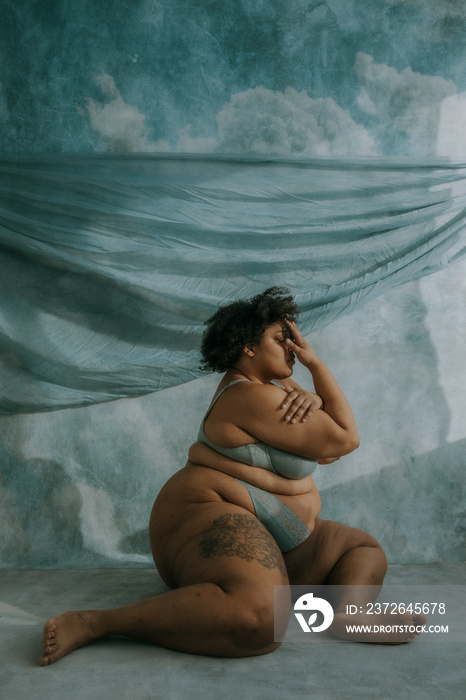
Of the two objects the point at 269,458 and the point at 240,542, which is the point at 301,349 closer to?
the point at 269,458

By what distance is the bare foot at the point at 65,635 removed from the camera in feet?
5.78

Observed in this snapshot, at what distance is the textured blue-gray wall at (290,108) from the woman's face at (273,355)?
0.95 m

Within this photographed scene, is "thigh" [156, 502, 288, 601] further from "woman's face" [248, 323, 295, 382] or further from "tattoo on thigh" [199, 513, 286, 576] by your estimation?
"woman's face" [248, 323, 295, 382]

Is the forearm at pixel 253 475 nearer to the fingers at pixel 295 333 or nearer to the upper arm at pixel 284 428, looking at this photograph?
the upper arm at pixel 284 428

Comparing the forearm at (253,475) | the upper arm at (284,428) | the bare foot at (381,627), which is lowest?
the bare foot at (381,627)

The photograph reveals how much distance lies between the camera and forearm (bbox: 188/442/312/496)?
219cm

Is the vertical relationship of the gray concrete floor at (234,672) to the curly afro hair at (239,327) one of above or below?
below

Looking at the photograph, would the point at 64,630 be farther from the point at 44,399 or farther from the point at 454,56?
the point at 454,56

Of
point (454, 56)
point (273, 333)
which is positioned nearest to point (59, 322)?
point (273, 333)

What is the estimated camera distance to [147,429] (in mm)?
3189

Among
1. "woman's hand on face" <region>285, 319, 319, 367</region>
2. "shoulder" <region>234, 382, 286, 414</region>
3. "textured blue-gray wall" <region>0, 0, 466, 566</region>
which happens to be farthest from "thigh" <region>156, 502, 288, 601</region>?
"textured blue-gray wall" <region>0, 0, 466, 566</region>

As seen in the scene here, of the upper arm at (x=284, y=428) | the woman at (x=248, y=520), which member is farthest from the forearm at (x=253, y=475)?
the upper arm at (x=284, y=428)
